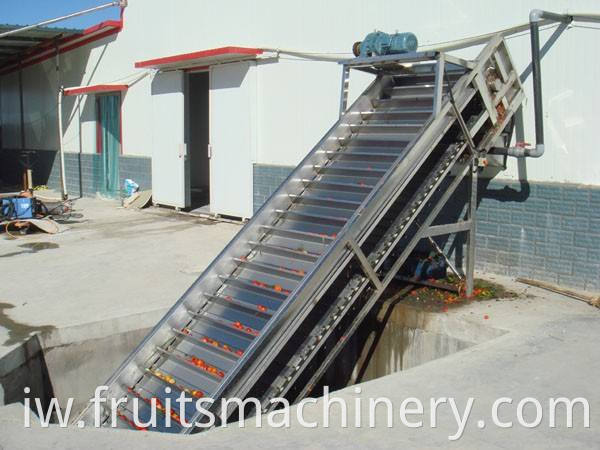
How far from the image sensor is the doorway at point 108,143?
14852 mm

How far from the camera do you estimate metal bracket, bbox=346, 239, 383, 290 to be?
5.41m

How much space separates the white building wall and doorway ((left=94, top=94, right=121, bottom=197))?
35 cm

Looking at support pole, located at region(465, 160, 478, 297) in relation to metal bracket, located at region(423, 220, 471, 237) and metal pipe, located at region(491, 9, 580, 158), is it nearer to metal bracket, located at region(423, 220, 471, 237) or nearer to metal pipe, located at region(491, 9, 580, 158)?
metal bracket, located at region(423, 220, 471, 237)

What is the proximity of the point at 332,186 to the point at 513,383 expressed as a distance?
8.37ft

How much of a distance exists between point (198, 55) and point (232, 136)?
4.83 feet

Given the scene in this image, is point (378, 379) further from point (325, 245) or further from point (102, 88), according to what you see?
point (102, 88)

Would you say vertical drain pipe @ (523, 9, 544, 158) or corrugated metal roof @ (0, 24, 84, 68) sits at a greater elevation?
corrugated metal roof @ (0, 24, 84, 68)

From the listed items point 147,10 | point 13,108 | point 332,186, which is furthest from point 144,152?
point 332,186

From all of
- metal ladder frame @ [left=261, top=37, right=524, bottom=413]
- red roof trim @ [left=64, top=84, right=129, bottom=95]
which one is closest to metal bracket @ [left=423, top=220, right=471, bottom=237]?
metal ladder frame @ [left=261, top=37, right=524, bottom=413]

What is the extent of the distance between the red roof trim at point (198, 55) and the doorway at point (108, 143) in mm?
2176

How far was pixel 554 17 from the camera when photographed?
6738 millimetres

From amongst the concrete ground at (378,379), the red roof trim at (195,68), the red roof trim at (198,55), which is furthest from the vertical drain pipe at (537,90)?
the red roof trim at (195,68)

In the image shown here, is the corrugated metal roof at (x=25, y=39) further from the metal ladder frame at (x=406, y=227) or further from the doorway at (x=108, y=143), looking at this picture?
the metal ladder frame at (x=406, y=227)

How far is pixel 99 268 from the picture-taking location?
8.51 meters
